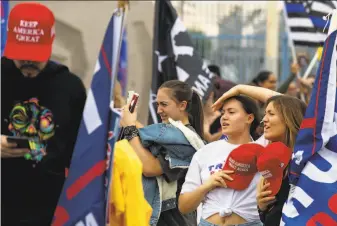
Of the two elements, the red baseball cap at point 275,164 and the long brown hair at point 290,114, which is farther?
the long brown hair at point 290,114

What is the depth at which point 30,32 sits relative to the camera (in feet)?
23.8

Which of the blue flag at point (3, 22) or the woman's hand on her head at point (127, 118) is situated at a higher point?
the blue flag at point (3, 22)

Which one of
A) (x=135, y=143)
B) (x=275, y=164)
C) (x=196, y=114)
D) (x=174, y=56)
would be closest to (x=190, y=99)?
(x=196, y=114)

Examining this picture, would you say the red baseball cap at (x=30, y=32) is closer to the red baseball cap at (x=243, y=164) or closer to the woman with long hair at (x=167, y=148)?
the woman with long hair at (x=167, y=148)

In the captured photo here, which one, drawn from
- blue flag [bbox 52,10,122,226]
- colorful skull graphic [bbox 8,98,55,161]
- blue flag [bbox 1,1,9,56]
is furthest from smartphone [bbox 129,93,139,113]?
blue flag [bbox 1,1,9,56]

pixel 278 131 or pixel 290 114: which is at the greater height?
pixel 290 114

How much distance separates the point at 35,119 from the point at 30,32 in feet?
1.91

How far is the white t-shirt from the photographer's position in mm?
6707

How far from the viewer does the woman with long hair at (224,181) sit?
22.0ft

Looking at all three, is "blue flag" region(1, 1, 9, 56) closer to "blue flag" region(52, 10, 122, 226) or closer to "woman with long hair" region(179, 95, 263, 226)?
"woman with long hair" region(179, 95, 263, 226)

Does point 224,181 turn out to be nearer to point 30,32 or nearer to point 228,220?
point 228,220

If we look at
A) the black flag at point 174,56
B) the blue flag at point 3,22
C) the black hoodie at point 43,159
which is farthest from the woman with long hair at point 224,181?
the black flag at point 174,56

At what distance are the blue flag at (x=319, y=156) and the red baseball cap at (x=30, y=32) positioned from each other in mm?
1969

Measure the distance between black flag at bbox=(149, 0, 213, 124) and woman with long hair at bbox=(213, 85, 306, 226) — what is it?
11.5 feet
